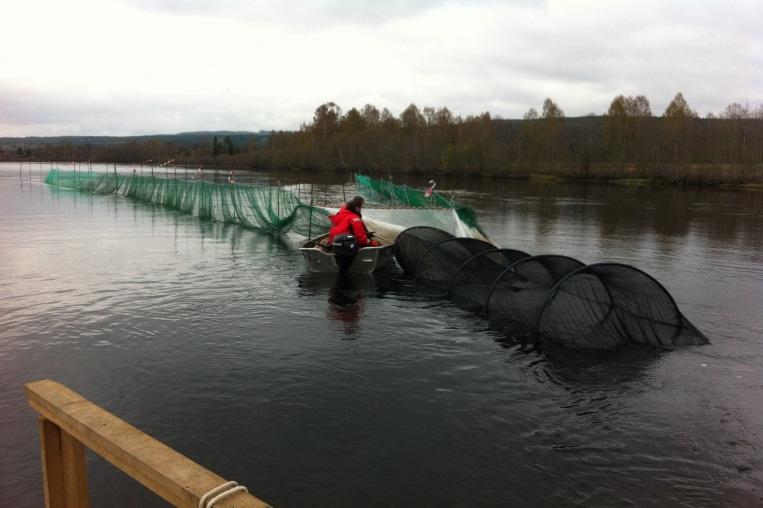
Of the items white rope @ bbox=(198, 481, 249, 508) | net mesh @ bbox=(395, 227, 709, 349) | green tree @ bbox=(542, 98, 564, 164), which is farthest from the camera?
green tree @ bbox=(542, 98, 564, 164)

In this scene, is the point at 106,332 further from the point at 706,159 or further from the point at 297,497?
the point at 706,159

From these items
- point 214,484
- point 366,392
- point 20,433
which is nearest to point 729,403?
point 366,392

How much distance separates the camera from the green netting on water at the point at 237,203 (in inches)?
909

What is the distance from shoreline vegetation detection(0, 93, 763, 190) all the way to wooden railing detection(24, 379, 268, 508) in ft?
A: 262

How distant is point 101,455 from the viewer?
10.0ft

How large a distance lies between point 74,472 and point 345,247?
11961mm

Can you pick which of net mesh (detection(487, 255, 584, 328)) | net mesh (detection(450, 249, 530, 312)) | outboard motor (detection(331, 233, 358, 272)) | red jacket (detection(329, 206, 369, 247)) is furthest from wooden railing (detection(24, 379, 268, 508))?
red jacket (detection(329, 206, 369, 247))

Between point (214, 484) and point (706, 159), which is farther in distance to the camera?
point (706, 159)

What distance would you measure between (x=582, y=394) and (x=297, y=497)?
456 centimetres

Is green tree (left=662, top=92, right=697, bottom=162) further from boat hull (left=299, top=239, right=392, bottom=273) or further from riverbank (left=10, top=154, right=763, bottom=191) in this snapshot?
boat hull (left=299, top=239, right=392, bottom=273)

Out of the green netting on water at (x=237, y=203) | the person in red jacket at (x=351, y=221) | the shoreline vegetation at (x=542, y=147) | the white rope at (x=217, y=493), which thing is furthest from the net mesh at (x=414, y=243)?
the shoreline vegetation at (x=542, y=147)

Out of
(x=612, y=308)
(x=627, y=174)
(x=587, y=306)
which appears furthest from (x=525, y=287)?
(x=627, y=174)

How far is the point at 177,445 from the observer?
6555mm

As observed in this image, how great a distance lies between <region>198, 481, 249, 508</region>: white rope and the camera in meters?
2.51
